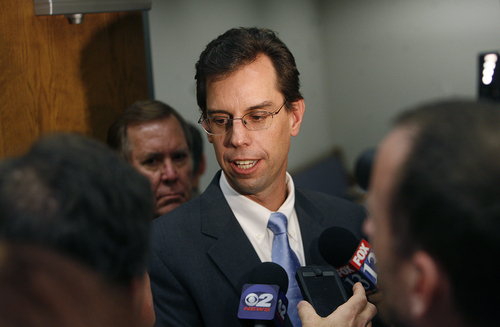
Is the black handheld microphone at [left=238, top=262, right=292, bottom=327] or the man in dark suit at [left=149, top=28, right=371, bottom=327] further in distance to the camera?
the man in dark suit at [left=149, top=28, right=371, bottom=327]

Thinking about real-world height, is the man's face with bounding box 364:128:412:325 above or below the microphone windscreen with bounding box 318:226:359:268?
above

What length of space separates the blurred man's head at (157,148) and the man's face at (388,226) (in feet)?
4.86

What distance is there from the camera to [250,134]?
1571mm

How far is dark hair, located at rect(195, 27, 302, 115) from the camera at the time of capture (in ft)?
5.20

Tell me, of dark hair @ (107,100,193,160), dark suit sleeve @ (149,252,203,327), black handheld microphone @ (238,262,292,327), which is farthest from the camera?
dark hair @ (107,100,193,160)

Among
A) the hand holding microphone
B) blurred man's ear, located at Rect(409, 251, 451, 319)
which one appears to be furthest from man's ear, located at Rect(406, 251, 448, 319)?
the hand holding microphone

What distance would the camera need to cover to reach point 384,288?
845 millimetres

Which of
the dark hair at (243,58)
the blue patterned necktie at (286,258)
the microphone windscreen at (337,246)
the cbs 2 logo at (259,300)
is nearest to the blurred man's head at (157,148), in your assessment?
the dark hair at (243,58)

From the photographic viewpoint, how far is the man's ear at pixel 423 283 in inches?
29.0

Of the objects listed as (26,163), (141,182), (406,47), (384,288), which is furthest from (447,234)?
(406,47)

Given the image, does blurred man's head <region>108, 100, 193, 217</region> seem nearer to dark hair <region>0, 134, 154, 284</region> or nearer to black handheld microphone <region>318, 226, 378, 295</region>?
black handheld microphone <region>318, 226, 378, 295</region>

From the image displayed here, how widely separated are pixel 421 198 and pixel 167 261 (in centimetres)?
96

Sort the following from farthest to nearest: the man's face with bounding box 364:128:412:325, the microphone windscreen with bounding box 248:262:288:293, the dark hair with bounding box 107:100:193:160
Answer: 1. the dark hair with bounding box 107:100:193:160
2. the microphone windscreen with bounding box 248:262:288:293
3. the man's face with bounding box 364:128:412:325

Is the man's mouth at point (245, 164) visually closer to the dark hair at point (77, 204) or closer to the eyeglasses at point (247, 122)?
the eyeglasses at point (247, 122)
